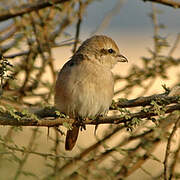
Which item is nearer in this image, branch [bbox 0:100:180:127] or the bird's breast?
branch [bbox 0:100:180:127]

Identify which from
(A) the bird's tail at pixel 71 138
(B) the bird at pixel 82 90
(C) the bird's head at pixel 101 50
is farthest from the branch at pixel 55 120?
(C) the bird's head at pixel 101 50

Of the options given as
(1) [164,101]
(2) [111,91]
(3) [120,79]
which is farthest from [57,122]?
(3) [120,79]

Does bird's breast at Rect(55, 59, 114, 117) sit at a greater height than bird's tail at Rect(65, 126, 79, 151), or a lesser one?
greater

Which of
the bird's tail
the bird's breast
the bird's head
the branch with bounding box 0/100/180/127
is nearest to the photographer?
the branch with bounding box 0/100/180/127

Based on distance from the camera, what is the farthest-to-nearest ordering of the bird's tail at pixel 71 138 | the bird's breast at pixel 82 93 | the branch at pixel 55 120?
the bird's tail at pixel 71 138
the bird's breast at pixel 82 93
the branch at pixel 55 120

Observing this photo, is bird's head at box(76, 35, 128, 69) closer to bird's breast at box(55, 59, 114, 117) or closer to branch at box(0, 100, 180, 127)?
Result: bird's breast at box(55, 59, 114, 117)

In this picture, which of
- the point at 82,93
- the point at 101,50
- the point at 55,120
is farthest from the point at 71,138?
the point at 55,120

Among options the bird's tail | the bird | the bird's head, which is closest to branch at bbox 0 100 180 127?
the bird

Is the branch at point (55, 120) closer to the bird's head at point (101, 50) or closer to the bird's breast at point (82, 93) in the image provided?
the bird's breast at point (82, 93)

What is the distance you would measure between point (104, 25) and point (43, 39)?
0.87 meters

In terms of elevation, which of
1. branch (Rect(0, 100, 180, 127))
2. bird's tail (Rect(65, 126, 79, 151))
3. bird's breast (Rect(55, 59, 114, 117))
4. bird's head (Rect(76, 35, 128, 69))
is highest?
bird's head (Rect(76, 35, 128, 69))

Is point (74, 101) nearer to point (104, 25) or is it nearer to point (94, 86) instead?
point (94, 86)

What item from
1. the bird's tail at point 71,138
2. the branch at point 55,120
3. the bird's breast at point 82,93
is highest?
the bird's breast at point 82,93

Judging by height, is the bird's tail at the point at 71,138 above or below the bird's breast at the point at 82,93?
below
